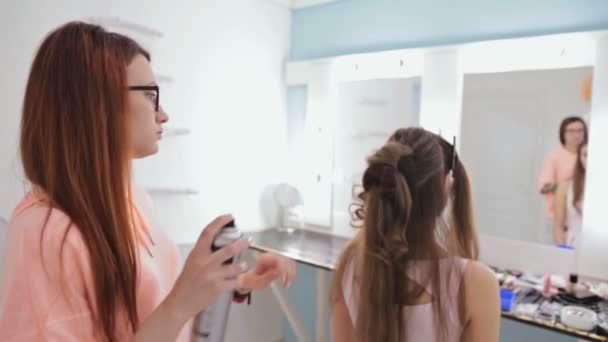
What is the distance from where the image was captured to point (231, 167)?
7.93ft

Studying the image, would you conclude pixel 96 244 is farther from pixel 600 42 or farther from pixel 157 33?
pixel 600 42

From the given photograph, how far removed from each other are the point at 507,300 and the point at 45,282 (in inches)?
57.7

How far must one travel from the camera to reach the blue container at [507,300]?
4.85 feet

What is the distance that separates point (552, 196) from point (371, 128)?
0.96 metres

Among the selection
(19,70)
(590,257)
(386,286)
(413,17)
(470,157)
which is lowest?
(590,257)

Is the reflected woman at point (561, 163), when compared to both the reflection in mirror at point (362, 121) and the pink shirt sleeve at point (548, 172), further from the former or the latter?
the reflection in mirror at point (362, 121)

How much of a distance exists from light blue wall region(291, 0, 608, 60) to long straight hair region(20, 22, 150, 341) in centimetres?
177

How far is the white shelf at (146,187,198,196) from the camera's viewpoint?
205cm

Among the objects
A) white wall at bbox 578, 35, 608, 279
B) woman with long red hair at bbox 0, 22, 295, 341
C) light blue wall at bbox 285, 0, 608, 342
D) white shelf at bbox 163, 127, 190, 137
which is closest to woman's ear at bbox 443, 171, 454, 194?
woman with long red hair at bbox 0, 22, 295, 341

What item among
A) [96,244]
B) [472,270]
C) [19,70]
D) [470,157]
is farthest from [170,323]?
[470,157]

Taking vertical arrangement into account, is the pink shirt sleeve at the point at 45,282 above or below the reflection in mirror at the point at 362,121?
below

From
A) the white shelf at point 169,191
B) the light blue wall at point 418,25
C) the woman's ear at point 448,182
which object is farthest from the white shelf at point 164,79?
the woman's ear at point 448,182

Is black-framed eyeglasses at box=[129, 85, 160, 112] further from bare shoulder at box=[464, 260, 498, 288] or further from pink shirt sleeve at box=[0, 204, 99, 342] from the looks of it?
bare shoulder at box=[464, 260, 498, 288]

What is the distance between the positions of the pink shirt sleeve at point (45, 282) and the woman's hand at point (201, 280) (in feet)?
0.42
